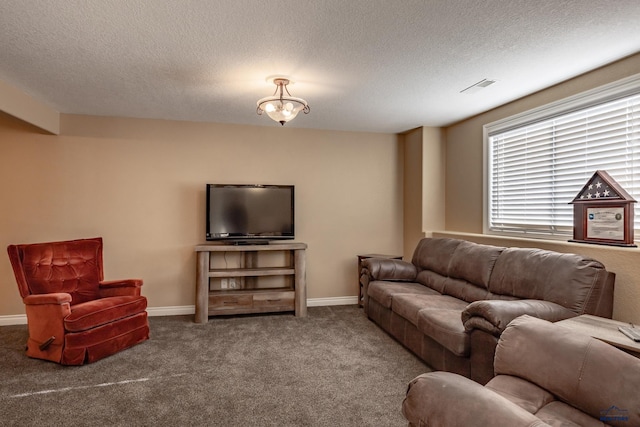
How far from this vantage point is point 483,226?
4.15 meters

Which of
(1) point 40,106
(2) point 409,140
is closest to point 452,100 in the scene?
(2) point 409,140

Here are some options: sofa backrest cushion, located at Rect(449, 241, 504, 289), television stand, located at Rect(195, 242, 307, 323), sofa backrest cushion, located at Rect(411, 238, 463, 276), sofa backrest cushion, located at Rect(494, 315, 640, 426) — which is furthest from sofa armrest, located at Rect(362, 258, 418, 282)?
sofa backrest cushion, located at Rect(494, 315, 640, 426)

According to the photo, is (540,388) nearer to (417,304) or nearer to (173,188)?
(417,304)

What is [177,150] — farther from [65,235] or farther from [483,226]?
[483,226]

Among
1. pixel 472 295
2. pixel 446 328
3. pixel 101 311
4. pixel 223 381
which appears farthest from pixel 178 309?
pixel 472 295

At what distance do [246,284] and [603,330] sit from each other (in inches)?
146

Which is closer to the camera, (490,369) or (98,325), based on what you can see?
(490,369)

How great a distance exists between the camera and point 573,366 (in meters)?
1.42

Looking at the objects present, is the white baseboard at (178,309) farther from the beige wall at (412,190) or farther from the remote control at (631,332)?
the remote control at (631,332)

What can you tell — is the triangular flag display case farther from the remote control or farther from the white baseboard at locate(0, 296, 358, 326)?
the white baseboard at locate(0, 296, 358, 326)

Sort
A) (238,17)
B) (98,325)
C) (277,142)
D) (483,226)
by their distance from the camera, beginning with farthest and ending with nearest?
(277,142) < (483,226) < (98,325) < (238,17)

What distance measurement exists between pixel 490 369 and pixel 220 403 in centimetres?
178

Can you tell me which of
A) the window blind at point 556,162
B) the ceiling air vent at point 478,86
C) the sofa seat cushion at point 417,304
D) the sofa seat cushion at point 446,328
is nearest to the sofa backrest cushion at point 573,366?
the sofa seat cushion at point 446,328

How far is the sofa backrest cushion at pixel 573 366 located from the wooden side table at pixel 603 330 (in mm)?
423
